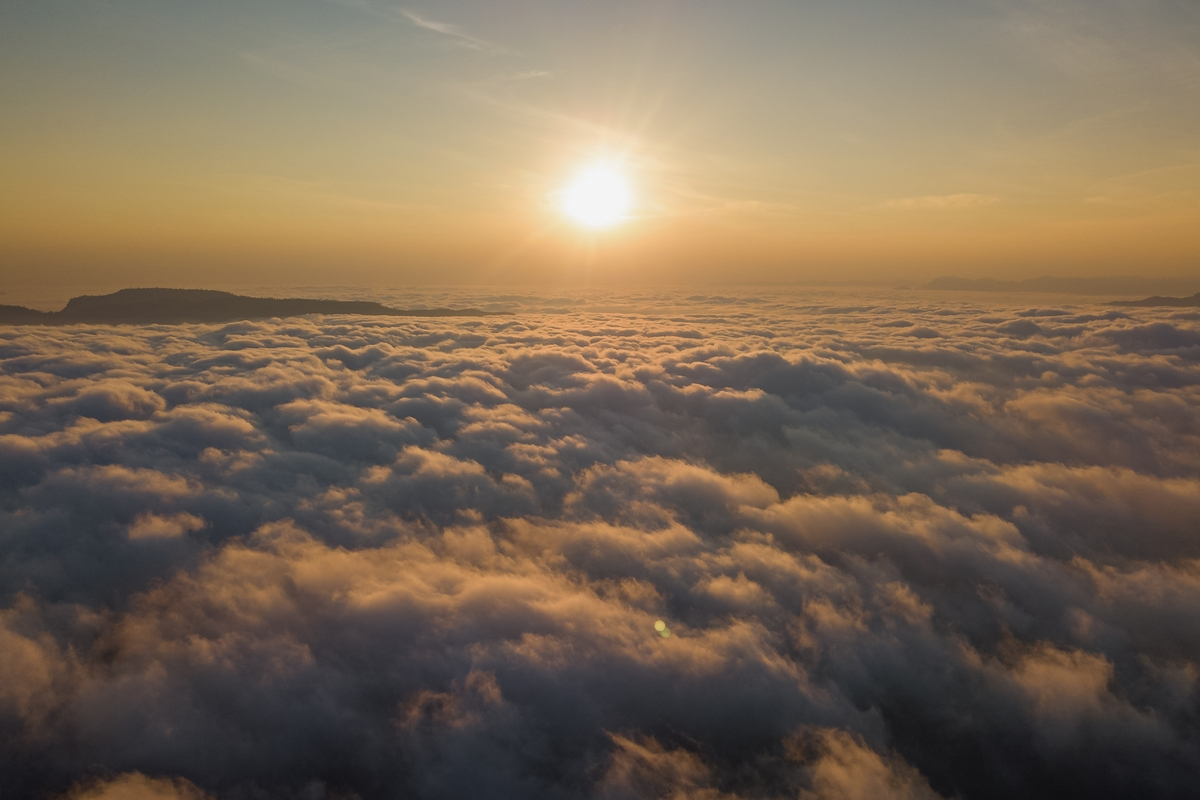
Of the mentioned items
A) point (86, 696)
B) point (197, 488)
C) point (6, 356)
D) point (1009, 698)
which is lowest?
point (1009, 698)

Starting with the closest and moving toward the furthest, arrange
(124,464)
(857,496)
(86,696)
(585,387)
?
(86,696) < (124,464) < (857,496) < (585,387)

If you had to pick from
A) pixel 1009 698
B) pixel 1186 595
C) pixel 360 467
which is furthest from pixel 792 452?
pixel 360 467

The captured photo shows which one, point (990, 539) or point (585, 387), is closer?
point (990, 539)

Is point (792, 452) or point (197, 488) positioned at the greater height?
point (197, 488)

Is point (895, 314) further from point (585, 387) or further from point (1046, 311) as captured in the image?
point (585, 387)

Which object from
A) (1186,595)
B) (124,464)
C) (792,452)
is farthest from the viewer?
(792,452)

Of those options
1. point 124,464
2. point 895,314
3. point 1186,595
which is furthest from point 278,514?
point 895,314
